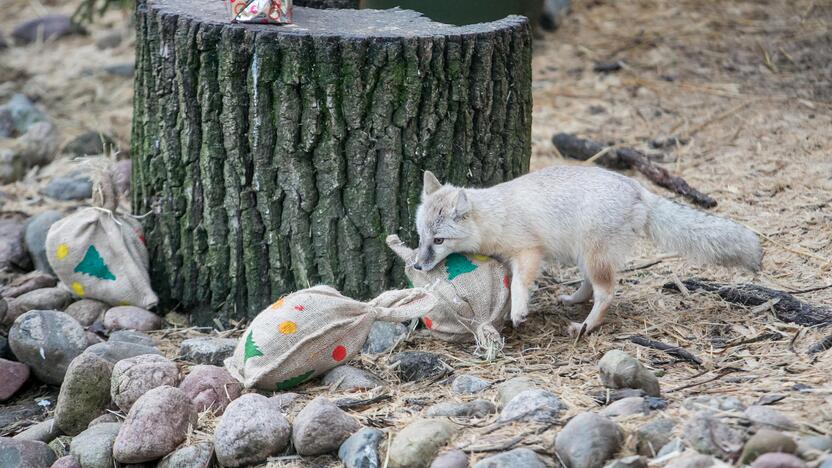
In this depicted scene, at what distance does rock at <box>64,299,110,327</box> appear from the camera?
208 inches

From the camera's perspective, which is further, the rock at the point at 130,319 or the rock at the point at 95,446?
the rock at the point at 130,319

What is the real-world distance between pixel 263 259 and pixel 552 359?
1.58 metres

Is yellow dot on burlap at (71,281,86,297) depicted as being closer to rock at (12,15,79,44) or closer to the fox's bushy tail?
the fox's bushy tail

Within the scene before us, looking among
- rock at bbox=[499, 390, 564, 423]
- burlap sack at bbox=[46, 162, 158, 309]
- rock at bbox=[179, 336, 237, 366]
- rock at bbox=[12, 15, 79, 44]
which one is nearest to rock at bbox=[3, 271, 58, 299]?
burlap sack at bbox=[46, 162, 158, 309]

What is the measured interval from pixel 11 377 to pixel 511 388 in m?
2.44

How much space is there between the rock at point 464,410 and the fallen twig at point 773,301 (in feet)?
5.26

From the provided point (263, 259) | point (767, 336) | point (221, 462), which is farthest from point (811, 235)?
point (221, 462)

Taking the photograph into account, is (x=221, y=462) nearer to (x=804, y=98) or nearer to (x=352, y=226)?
(x=352, y=226)

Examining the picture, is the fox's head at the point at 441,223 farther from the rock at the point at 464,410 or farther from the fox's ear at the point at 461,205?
the rock at the point at 464,410

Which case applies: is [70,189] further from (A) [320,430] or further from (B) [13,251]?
(A) [320,430]

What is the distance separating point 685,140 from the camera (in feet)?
24.3

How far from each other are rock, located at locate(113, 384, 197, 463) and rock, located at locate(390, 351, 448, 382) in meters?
0.96

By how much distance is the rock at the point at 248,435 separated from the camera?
12.2 ft

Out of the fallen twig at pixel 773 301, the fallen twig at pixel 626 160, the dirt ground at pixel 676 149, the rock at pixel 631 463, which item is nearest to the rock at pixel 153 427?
the dirt ground at pixel 676 149
